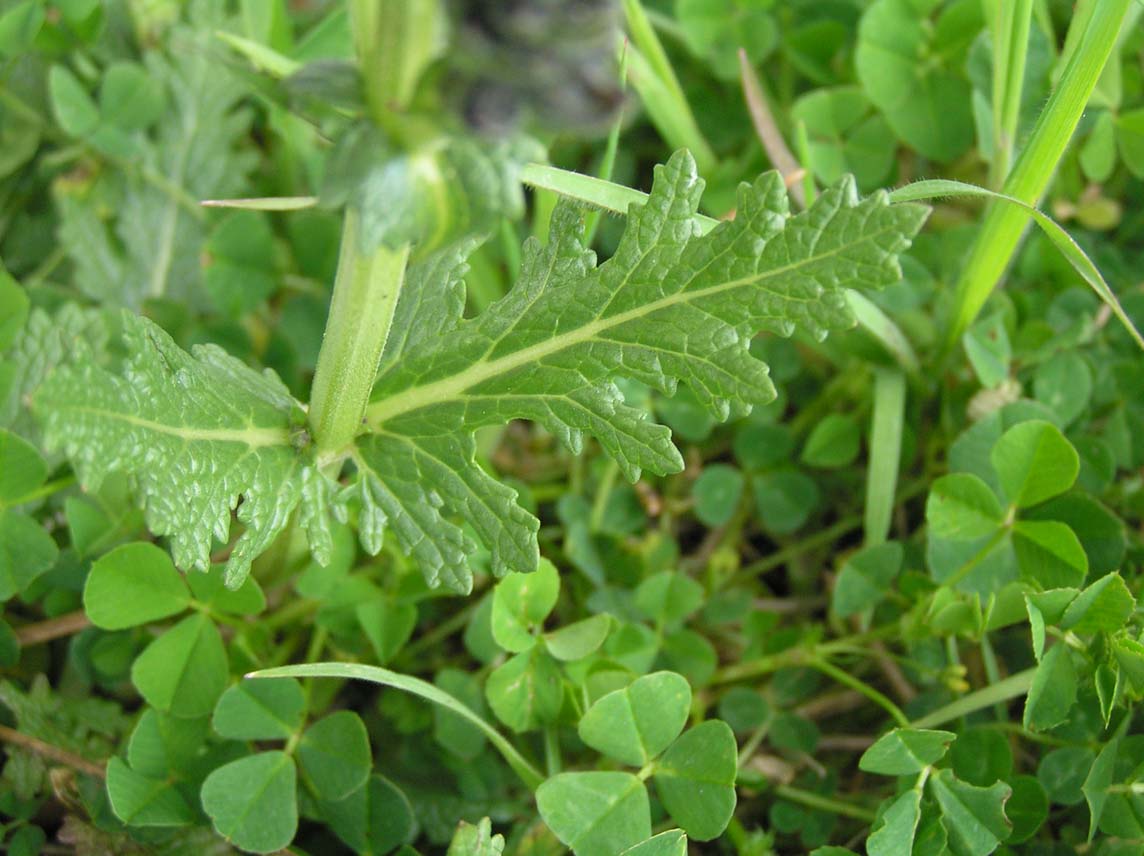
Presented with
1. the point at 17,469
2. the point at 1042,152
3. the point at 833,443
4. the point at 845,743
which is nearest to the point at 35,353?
the point at 17,469

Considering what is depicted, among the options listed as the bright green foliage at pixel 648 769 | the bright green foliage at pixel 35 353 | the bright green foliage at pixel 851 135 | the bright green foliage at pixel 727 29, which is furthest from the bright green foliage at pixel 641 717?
the bright green foliage at pixel 727 29

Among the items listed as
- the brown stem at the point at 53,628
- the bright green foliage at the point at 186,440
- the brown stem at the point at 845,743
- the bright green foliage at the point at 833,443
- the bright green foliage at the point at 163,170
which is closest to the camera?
the bright green foliage at the point at 186,440

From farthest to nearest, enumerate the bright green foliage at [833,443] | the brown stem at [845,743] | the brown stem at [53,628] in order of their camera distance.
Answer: the bright green foliage at [833,443] < the brown stem at [845,743] < the brown stem at [53,628]

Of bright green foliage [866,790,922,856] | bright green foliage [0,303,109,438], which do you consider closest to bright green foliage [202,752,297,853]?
bright green foliage [0,303,109,438]

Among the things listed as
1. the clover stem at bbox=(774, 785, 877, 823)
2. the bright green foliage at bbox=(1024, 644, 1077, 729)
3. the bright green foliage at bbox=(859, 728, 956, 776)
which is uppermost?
the bright green foliage at bbox=(1024, 644, 1077, 729)

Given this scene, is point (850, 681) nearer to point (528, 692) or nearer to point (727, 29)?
point (528, 692)

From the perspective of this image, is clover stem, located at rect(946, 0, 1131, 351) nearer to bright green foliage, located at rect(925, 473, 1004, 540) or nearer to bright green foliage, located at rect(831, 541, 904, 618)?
bright green foliage, located at rect(925, 473, 1004, 540)

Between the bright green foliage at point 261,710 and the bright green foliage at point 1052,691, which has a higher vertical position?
the bright green foliage at point 1052,691

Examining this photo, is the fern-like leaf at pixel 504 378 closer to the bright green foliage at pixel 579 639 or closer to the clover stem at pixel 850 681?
the bright green foliage at pixel 579 639
